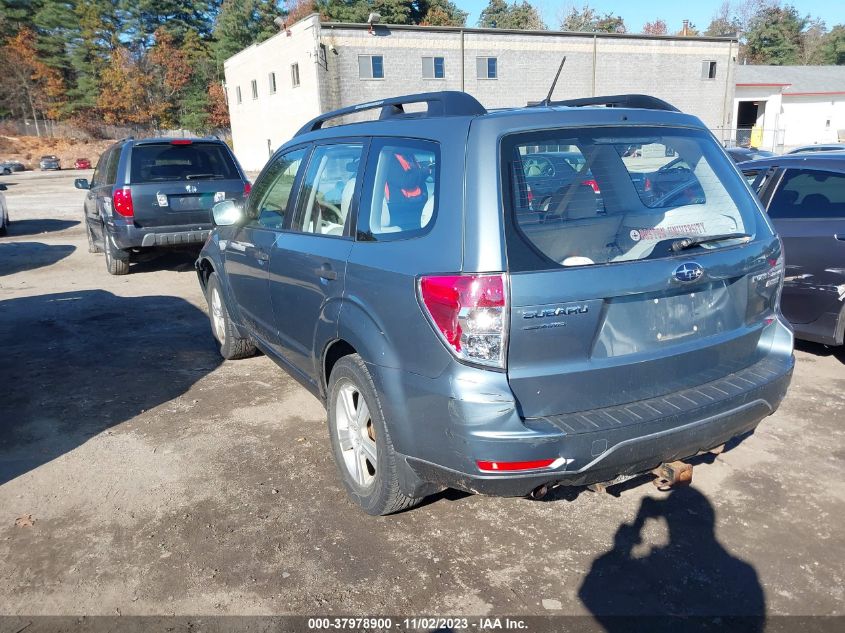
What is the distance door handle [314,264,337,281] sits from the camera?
132 inches

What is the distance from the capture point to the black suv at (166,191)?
8898 mm

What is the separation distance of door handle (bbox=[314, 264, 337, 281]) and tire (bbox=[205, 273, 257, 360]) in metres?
2.08

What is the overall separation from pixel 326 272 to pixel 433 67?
35.5m

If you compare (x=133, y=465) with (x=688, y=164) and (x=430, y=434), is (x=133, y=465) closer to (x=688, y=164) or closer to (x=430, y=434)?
(x=430, y=434)

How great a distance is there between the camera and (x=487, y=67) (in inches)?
1476

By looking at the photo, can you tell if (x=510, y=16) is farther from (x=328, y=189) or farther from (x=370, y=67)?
(x=328, y=189)

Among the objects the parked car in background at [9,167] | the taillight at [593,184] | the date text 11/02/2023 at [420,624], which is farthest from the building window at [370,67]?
the date text 11/02/2023 at [420,624]

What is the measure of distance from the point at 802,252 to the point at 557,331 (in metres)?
3.67

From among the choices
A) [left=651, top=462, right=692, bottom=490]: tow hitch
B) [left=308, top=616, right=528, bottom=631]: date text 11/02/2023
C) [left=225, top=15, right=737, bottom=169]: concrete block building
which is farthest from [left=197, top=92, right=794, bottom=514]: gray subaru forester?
[left=225, top=15, right=737, bottom=169]: concrete block building

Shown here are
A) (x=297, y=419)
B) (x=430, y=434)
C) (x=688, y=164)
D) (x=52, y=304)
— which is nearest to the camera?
(x=430, y=434)

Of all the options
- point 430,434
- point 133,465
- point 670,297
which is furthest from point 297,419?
point 670,297

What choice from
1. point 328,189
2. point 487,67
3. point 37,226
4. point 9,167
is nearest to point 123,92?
point 9,167

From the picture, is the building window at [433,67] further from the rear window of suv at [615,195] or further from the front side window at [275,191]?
the rear window of suv at [615,195]

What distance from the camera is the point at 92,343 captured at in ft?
21.2
